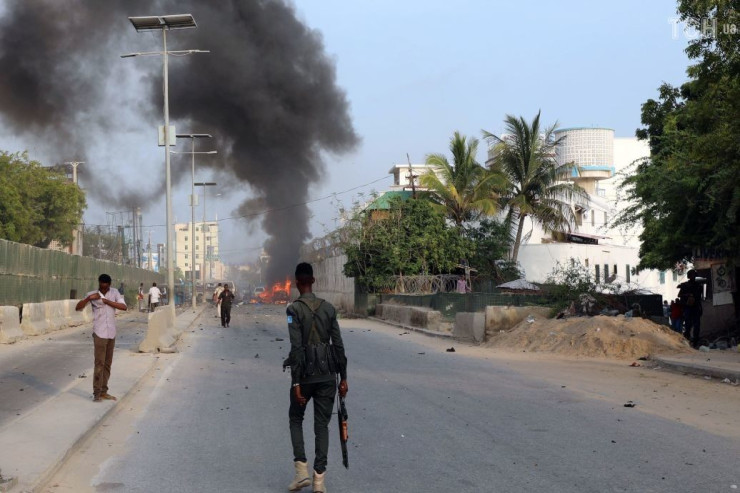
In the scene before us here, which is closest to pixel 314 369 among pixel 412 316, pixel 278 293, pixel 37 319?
pixel 37 319

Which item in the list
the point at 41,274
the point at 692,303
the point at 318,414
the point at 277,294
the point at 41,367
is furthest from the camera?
the point at 277,294

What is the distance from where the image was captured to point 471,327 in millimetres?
24281

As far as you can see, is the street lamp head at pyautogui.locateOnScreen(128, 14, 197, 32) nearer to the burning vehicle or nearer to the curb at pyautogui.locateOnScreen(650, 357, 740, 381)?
the curb at pyautogui.locateOnScreen(650, 357, 740, 381)

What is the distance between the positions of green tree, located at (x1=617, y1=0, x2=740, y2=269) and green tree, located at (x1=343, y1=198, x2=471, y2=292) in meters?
14.3

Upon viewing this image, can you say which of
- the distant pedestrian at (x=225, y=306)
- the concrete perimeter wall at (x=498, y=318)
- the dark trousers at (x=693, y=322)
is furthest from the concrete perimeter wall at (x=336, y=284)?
the dark trousers at (x=693, y=322)

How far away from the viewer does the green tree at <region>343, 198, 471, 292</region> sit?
40188mm

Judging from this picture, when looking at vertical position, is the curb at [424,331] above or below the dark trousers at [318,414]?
below

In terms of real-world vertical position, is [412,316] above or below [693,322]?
below

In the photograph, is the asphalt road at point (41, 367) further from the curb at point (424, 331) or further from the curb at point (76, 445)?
the curb at point (424, 331)

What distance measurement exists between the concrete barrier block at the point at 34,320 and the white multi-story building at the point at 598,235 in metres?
16.8

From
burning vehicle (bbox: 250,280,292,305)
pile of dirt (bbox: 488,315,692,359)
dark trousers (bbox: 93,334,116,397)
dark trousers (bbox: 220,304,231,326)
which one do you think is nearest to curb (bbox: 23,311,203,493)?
dark trousers (bbox: 93,334,116,397)

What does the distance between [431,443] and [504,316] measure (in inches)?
618

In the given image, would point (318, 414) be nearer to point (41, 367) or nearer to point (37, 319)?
point (41, 367)

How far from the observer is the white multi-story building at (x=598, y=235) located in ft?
158
